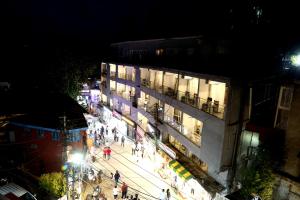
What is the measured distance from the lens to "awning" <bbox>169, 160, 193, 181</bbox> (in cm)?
→ 1770

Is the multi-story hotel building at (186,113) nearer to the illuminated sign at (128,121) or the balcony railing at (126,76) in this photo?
the illuminated sign at (128,121)

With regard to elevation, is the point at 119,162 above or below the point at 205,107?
below

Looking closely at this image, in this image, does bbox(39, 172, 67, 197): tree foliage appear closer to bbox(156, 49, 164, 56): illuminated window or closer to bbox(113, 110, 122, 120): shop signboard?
bbox(156, 49, 164, 56): illuminated window

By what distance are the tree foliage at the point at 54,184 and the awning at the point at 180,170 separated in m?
8.75

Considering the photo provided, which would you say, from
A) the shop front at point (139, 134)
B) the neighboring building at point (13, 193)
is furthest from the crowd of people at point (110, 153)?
the neighboring building at point (13, 193)

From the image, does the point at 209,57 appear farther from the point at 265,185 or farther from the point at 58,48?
the point at 58,48

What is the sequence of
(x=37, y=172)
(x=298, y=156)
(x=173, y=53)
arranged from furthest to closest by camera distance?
(x=173, y=53) < (x=37, y=172) < (x=298, y=156)

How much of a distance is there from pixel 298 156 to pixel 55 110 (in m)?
22.5

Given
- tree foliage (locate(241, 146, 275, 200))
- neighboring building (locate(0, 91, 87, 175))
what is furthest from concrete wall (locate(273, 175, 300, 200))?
neighboring building (locate(0, 91, 87, 175))

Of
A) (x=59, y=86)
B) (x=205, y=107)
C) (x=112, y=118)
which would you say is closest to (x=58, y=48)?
(x=59, y=86)

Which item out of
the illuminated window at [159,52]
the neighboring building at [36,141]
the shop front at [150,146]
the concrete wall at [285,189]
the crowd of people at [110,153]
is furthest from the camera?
the illuminated window at [159,52]

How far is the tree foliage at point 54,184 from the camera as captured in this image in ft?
56.3

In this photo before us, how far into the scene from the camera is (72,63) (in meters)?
38.1

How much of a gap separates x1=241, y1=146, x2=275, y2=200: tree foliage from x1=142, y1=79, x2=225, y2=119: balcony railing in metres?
3.96
